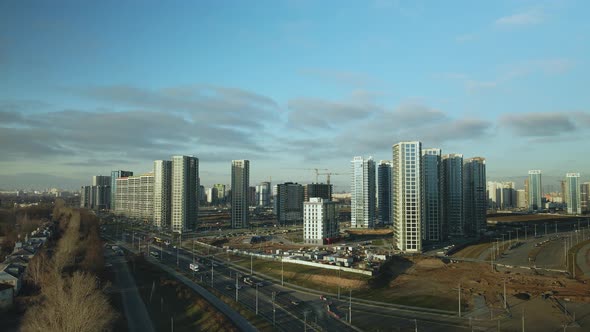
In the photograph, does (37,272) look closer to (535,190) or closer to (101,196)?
(101,196)

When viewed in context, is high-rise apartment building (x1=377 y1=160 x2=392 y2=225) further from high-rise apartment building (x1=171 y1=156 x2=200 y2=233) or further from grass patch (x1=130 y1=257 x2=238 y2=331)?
grass patch (x1=130 y1=257 x2=238 y2=331)

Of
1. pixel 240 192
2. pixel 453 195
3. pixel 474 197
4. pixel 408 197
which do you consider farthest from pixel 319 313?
pixel 240 192

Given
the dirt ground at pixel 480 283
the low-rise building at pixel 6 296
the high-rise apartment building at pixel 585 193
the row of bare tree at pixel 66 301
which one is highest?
the high-rise apartment building at pixel 585 193

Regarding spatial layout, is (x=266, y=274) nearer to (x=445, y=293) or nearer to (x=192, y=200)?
(x=445, y=293)

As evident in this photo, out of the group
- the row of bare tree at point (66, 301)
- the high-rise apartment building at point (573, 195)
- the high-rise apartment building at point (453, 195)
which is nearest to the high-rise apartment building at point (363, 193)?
the high-rise apartment building at point (453, 195)

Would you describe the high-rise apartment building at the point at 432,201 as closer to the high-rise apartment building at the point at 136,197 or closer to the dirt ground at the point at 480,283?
the dirt ground at the point at 480,283

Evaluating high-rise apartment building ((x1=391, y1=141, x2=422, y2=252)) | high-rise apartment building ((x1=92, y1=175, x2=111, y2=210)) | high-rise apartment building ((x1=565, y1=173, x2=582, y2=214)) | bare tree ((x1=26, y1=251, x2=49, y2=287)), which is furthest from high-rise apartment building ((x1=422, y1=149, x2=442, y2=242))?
high-rise apartment building ((x1=92, y1=175, x2=111, y2=210))

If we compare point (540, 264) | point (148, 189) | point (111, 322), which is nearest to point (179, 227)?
point (148, 189)
